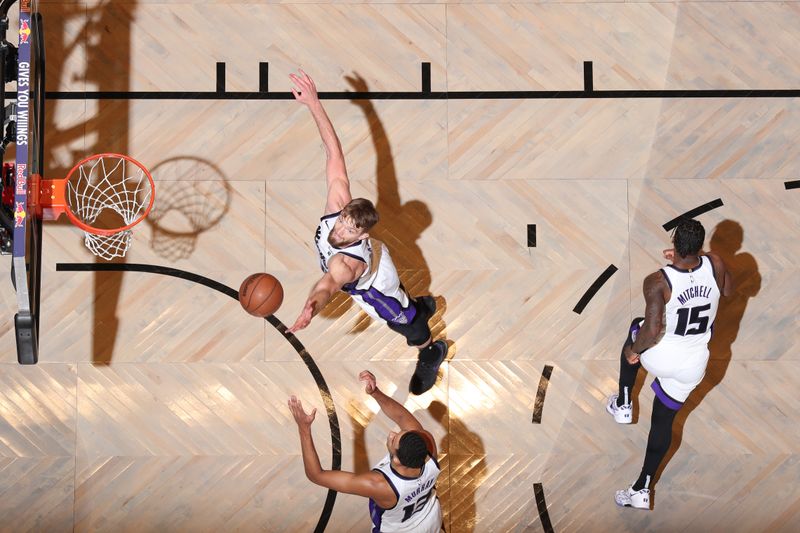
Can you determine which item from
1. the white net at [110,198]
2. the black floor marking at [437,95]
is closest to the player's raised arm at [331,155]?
the black floor marking at [437,95]

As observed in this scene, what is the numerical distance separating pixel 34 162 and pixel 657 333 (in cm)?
428

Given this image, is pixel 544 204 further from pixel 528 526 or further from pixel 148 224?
pixel 148 224

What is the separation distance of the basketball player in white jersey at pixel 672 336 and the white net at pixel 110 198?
377 centimetres

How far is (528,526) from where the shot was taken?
237 inches

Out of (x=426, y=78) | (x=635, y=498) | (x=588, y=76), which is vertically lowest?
(x=635, y=498)

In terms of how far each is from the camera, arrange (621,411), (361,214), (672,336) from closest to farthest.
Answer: (361,214) < (672,336) < (621,411)

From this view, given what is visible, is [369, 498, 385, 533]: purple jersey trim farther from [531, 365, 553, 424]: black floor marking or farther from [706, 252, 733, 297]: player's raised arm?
[706, 252, 733, 297]: player's raised arm

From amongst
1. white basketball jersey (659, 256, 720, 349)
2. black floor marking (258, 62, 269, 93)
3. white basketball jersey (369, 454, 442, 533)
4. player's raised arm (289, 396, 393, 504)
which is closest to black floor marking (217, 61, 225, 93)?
black floor marking (258, 62, 269, 93)

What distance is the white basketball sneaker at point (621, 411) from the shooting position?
19.7 feet

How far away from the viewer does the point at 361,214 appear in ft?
15.2

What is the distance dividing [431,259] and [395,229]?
37cm

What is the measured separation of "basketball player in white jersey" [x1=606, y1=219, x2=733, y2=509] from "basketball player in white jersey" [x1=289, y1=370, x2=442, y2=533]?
1.65 metres

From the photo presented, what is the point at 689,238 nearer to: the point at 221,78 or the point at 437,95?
the point at 437,95

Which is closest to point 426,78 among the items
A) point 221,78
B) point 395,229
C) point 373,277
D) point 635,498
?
point 395,229
